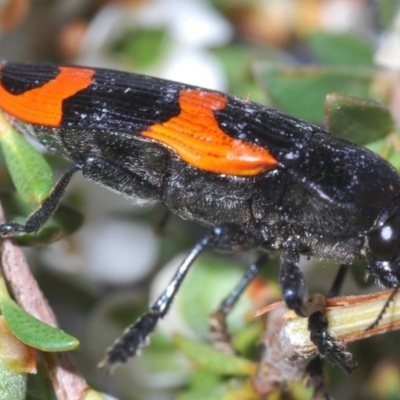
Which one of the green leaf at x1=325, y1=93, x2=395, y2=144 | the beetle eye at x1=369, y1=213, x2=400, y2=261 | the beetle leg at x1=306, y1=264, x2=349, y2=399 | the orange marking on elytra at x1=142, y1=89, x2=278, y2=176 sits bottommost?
the beetle leg at x1=306, y1=264, x2=349, y2=399

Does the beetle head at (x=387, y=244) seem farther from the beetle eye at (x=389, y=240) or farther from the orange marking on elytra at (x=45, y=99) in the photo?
the orange marking on elytra at (x=45, y=99)

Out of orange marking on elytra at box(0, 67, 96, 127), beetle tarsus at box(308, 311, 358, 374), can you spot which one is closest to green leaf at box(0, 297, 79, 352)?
beetle tarsus at box(308, 311, 358, 374)

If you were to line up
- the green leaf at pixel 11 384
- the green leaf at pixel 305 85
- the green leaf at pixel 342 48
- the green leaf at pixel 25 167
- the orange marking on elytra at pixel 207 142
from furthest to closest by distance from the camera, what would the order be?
the green leaf at pixel 342 48 < the green leaf at pixel 305 85 < the orange marking on elytra at pixel 207 142 < the green leaf at pixel 25 167 < the green leaf at pixel 11 384

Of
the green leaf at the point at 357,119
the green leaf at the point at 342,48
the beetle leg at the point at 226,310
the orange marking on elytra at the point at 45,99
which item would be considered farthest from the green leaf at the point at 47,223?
the green leaf at the point at 342,48

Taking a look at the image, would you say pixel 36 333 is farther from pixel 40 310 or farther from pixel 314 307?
pixel 314 307

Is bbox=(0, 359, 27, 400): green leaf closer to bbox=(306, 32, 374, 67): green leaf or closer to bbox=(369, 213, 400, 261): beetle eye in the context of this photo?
bbox=(369, 213, 400, 261): beetle eye

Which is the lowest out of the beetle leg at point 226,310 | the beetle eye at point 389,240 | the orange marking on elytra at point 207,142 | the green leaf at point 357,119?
the beetle leg at point 226,310

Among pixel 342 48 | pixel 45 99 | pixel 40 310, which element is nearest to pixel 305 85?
pixel 342 48
